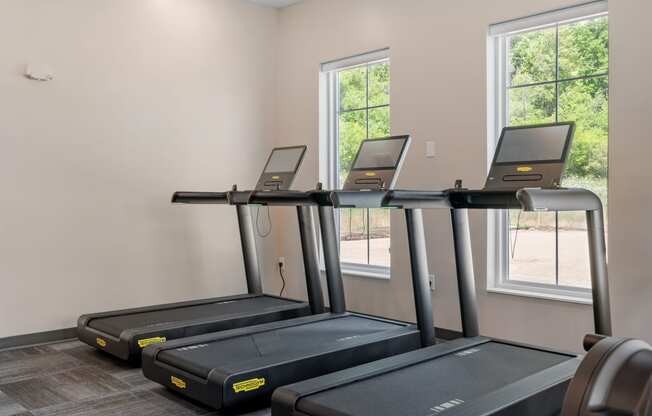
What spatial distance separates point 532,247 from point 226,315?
94.4 inches

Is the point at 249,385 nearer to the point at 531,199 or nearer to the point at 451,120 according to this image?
the point at 531,199

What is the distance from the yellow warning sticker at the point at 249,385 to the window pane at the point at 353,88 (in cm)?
322

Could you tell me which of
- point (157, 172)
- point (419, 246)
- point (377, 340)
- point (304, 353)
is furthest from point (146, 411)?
point (157, 172)

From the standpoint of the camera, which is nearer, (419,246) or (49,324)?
(419,246)

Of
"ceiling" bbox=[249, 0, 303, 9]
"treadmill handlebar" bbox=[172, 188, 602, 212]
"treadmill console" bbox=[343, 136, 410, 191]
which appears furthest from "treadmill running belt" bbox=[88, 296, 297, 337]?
"ceiling" bbox=[249, 0, 303, 9]

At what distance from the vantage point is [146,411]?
10.5 feet

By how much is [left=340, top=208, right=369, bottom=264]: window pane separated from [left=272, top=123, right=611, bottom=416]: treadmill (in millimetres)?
1914

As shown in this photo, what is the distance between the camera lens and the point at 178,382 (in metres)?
3.31

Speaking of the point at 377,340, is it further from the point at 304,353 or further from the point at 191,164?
the point at 191,164

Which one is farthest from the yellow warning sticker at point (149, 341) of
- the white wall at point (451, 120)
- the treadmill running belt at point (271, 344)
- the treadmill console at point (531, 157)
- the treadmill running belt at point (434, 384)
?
the treadmill console at point (531, 157)

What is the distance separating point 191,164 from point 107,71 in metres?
1.13

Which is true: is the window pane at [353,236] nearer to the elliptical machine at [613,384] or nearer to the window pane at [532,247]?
the window pane at [532,247]

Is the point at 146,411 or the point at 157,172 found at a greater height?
the point at 157,172

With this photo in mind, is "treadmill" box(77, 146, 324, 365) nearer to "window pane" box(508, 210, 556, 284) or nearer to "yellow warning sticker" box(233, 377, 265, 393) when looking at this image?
"yellow warning sticker" box(233, 377, 265, 393)
